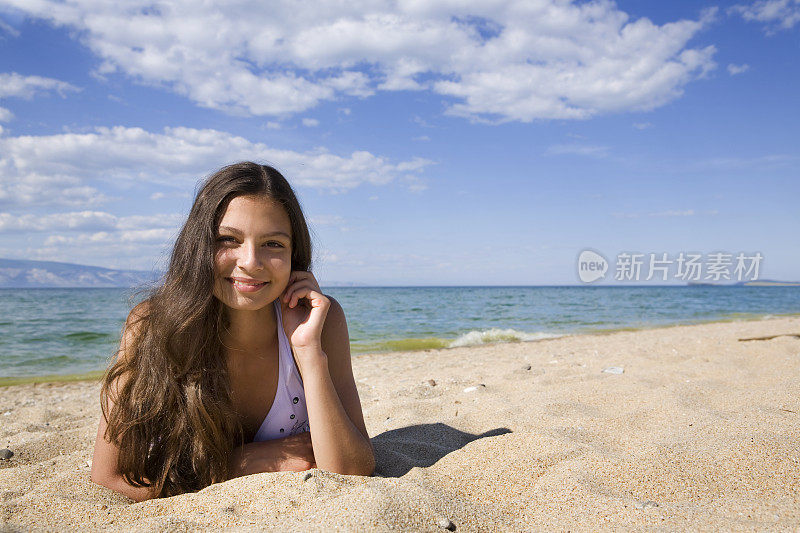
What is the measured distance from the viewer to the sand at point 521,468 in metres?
2.00

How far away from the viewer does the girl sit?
8.16 ft

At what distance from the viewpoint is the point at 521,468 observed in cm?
260

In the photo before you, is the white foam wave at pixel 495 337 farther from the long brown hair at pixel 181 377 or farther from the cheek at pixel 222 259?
the cheek at pixel 222 259

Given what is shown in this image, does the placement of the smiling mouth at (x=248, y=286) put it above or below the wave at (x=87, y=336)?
above

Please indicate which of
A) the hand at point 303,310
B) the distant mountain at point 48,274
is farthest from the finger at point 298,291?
the distant mountain at point 48,274

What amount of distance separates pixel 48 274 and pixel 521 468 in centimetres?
14634

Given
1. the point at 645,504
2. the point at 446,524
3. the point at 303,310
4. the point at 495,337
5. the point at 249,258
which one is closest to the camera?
the point at 446,524

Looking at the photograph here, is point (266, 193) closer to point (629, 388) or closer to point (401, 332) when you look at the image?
point (629, 388)

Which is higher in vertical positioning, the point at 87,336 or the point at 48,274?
the point at 87,336

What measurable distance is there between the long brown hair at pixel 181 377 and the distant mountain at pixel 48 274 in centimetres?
11953

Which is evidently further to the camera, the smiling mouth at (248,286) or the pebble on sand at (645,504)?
the smiling mouth at (248,286)

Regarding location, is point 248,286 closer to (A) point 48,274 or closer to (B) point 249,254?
(B) point 249,254

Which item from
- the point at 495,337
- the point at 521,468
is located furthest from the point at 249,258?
the point at 495,337

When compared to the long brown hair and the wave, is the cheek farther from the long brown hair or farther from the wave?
the wave
